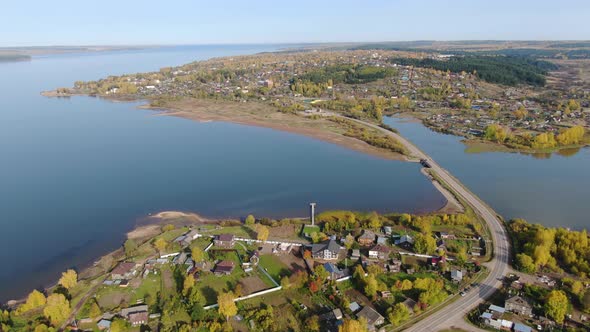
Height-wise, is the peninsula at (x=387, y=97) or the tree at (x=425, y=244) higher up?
the peninsula at (x=387, y=97)

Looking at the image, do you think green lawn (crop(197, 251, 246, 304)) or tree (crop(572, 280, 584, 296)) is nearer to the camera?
tree (crop(572, 280, 584, 296))

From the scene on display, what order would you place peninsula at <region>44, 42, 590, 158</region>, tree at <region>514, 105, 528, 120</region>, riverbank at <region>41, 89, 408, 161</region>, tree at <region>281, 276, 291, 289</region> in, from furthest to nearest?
tree at <region>514, 105, 528, 120</region> < peninsula at <region>44, 42, 590, 158</region> < riverbank at <region>41, 89, 408, 161</region> < tree at <region>281, 276, 291, 289</region>

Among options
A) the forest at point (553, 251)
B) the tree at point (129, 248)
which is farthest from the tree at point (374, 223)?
the tree at point (129, 248)

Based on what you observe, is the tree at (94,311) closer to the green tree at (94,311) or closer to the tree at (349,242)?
the green tree at (94,311)

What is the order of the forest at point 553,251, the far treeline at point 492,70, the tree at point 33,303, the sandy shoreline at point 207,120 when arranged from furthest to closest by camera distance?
the far treeline at point 492,70, the sandy shoreline at point 207,120, the forest at point 553,251, the tree at point 33,303

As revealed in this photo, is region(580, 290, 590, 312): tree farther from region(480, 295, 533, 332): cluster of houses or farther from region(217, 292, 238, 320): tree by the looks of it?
region(217, 292, 238, 320): tree

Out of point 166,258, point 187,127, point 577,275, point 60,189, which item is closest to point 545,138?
point 577,275

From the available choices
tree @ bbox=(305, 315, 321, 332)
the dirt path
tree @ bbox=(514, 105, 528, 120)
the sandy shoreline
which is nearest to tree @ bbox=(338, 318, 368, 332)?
tree @ bbox=(305, 315, 321, 332)
